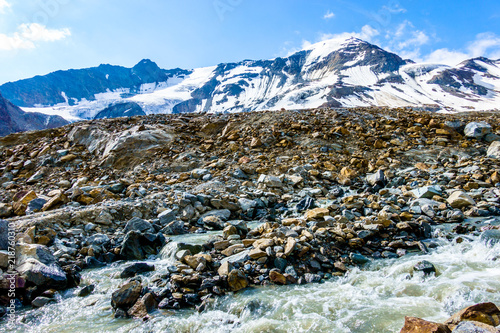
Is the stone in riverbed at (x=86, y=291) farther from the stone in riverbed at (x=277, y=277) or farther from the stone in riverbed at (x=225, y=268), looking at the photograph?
the stone in riverbed at (x=277, y=277)

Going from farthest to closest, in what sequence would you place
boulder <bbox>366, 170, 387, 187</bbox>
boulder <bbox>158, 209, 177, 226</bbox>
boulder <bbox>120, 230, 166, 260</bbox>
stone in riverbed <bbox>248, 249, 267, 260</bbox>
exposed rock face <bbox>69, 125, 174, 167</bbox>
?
exposed rock face <bbox>69, 125, 174, 167</bbox> < boulder <bbox>366, 170, 387, 187</bbox> < boulder <bbox>158, 209, 177, 226</bbox> < boulder <bbox>120, 230, 166, 260</bbox> < stone in riverbed <bbox>248, 249, 267, 260</bbox>

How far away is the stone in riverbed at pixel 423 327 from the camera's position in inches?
114

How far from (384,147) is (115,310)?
12785 mm

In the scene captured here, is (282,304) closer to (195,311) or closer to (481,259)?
(195,311)

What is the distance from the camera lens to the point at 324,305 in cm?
441

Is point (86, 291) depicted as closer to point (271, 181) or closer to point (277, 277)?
point (277, 277)

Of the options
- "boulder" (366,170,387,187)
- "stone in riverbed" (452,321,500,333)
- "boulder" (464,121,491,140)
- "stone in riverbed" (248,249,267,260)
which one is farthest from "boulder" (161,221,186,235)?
"boulder" (464,121,491,140)

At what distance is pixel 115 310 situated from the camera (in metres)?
4.43

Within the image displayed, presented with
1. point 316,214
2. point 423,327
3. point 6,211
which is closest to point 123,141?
point 6,211

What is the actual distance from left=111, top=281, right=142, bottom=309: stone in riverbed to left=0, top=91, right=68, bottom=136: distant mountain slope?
164628mm

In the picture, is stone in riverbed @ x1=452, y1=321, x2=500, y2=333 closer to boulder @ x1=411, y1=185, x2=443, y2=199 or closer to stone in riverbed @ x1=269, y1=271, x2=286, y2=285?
stone in riverbed @ x1=269, y1=271, x2=286, y2=285

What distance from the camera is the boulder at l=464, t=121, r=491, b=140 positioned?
13188 millimetres

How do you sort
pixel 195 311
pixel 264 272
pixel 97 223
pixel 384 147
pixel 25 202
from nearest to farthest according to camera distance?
pixel 195 311, pixel 264 272, pixel 97 223, pixel 25 202, pixel 384 147

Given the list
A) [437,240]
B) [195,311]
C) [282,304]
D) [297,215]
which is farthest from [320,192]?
[195,311]
